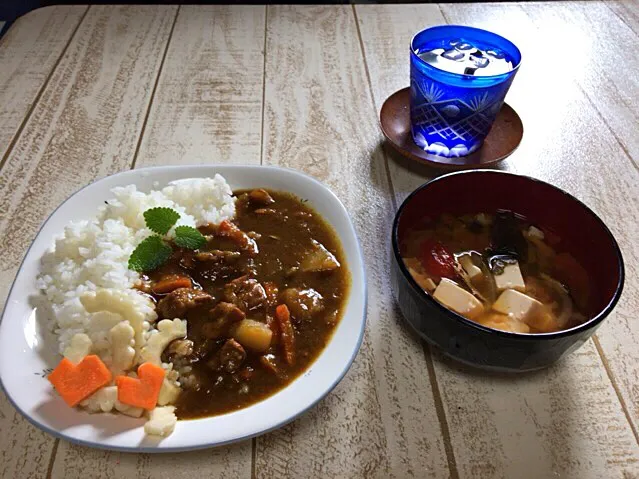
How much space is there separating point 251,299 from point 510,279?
1.65 ft

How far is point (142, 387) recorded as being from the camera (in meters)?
0.94

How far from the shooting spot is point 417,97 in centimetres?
146

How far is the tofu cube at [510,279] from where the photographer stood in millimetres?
1080

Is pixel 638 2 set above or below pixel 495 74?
below

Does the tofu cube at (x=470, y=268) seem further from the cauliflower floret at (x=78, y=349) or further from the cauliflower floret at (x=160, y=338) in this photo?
the cauliflower floret at (x=78, y=349)

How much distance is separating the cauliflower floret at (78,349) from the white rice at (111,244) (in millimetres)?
35

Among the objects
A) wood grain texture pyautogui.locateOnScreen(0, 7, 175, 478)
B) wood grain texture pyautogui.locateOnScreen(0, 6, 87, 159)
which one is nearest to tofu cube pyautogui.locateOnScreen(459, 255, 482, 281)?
wood grain texture pyautogui.locateOnScreen(0, 7, 175, 478)

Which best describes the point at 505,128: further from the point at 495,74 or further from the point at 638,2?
the point at 638,2

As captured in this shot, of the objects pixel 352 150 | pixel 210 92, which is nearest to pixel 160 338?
pixel 352 150

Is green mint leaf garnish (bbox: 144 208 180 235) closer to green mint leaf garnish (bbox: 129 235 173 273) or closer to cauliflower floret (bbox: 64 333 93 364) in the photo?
green mint leaf garnish (bbox: 129 235 173 273)

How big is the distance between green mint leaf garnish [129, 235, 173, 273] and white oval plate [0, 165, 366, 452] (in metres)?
0.19

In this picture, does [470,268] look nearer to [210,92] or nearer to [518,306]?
[518,306]

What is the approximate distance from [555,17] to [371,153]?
1285mm

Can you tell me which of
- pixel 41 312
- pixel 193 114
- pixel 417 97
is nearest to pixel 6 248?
pixel 41 312
